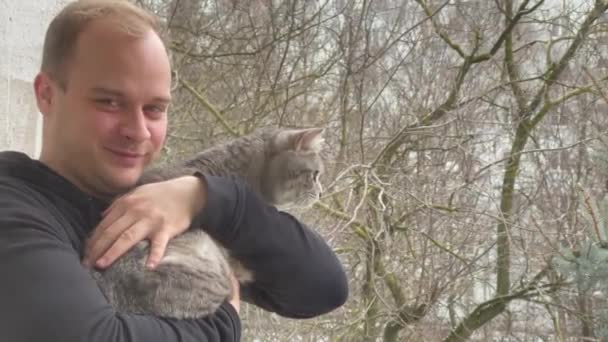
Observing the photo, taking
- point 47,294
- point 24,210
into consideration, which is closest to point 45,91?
point 24,210

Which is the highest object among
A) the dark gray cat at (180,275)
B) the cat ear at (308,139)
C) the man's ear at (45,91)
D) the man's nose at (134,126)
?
the man's ear at (45,91)

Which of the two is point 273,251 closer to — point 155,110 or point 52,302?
point 155,110

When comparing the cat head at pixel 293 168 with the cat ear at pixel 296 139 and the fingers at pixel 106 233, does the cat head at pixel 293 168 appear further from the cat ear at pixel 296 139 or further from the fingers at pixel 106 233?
the fingers at pixel 106 233

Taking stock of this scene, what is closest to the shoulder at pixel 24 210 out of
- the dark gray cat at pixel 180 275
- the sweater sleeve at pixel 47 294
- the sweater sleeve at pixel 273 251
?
the sweater sleeve at pixel 47 294

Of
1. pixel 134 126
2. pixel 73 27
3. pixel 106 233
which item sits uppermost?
pixel 73 27

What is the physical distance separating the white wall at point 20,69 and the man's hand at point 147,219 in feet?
2.75

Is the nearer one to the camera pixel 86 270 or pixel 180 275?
pixel 86 270

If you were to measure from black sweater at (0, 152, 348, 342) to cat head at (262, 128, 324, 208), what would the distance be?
43cm

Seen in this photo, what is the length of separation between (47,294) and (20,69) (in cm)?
115

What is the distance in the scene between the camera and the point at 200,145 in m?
2.24

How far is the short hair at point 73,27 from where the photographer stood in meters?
0.86

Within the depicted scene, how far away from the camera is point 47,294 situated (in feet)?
2.07

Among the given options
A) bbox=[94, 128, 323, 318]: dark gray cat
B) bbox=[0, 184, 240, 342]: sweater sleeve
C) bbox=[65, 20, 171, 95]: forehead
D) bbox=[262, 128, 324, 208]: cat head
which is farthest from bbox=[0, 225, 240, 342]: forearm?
bbox=[262, 128, 324, 208]: cat head

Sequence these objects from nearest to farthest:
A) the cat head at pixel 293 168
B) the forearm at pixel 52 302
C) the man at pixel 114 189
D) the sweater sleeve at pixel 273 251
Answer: the forearm at pixel 52 302
the man at pixel 114 189
the sweater sleeve at pixel 273 251
the cat head at pixel 293 168
